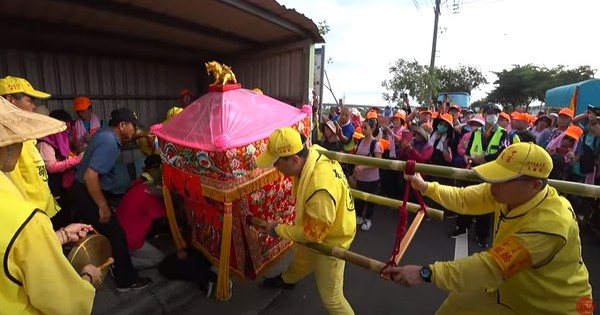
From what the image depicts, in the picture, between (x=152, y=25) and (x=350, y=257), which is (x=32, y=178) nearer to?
(x=350, y=257)

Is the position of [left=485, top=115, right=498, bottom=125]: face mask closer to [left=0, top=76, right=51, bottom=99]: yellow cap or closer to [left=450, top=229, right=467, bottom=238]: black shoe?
[left=450, top=229, right=467, bottom=238]: black shoe

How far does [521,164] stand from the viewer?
5.09 feet

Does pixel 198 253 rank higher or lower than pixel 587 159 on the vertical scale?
lower

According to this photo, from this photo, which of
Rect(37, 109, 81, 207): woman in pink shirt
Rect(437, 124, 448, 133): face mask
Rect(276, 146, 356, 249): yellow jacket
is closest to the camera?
Rect(276, 146, 356, 249): yellow jacket

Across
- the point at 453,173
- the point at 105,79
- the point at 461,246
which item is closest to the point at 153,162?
the point at 453,173

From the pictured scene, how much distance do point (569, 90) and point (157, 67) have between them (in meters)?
13.0

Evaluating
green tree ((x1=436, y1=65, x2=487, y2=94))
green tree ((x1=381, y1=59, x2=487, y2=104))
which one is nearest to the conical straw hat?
green tree ((x1=381, y1=59, x2=487, y2=104))

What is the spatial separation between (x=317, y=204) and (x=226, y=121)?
0.91 meters

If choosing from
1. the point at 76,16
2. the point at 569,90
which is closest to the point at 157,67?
the point at 76,16

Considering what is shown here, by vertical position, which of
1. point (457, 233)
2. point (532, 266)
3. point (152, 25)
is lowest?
point (457, 233)

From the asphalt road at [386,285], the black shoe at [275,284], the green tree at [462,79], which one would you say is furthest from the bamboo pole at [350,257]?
the green tree at [462,79]

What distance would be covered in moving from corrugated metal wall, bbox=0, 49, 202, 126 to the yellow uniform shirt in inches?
116

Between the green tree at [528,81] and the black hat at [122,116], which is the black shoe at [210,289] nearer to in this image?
the black hat at [122,116]

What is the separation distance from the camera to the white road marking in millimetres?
3854
